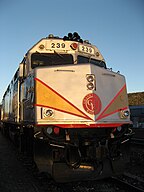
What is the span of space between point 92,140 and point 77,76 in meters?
1.45

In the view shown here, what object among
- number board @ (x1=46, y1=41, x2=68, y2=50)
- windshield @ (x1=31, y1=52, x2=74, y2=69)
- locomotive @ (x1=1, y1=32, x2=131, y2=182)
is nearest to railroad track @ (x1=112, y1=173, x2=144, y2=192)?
locomotive @ (x1=1, y1=32, x2=131, y2=182)

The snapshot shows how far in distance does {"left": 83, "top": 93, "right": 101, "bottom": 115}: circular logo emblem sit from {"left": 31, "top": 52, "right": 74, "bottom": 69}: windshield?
1745 millimetres

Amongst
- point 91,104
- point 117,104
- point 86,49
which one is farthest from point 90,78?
point 86,49

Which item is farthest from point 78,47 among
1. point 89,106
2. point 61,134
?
point 61,134

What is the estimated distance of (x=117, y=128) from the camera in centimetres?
550

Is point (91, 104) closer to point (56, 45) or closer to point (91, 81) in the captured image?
point (91, 81)

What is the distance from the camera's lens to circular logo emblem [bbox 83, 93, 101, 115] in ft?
17.3

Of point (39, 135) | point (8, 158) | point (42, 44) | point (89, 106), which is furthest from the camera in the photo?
point (8, 158)

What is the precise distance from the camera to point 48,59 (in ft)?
21.7

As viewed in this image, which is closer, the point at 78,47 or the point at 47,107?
the point at 47,107

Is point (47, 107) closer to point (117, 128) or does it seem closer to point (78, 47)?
point (117, 128)

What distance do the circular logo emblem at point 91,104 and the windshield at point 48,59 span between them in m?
1.75

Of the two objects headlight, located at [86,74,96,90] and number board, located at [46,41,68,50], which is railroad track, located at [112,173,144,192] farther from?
number board, located at [46,41,68,50]

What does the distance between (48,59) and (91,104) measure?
209cm
